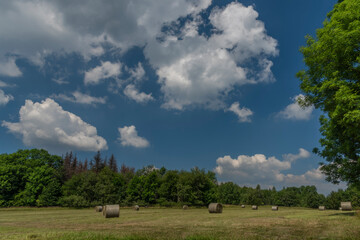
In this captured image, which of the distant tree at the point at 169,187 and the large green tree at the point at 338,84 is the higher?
the large green tree at the point at 338,84

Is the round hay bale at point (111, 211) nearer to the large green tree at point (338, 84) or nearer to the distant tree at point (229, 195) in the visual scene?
the large green tree at point (338, 84)

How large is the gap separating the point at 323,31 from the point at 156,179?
69425 mm

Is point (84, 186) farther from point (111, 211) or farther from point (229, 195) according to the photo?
point (229, 195)

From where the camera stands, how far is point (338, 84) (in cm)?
1673

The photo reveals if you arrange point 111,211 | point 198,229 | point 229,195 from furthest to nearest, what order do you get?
point 229,195 < point 111,211 < point 198,229

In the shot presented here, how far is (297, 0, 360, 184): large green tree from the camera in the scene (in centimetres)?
1587

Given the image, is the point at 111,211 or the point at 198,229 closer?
the point at 198,229

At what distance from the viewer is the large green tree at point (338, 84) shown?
15867 mm

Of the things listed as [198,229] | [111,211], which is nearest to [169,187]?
[111,211]

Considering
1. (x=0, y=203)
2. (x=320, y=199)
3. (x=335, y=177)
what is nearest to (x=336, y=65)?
(x=335, y=177)

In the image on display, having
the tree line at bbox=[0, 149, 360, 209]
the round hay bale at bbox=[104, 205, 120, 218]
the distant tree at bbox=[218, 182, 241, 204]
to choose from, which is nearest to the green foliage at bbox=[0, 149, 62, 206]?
the tree line at bbox=[0, 149, 360, 209]

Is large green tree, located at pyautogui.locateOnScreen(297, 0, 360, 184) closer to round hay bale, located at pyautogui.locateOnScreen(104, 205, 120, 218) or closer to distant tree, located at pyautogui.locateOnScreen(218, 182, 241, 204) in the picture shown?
round hay bale, located at pyautogui.locateOnScreen(104, 205, 120, 218)

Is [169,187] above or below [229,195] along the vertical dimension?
above

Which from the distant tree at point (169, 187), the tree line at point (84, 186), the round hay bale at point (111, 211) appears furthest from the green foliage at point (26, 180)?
the round hay bale at point (111, 211)
